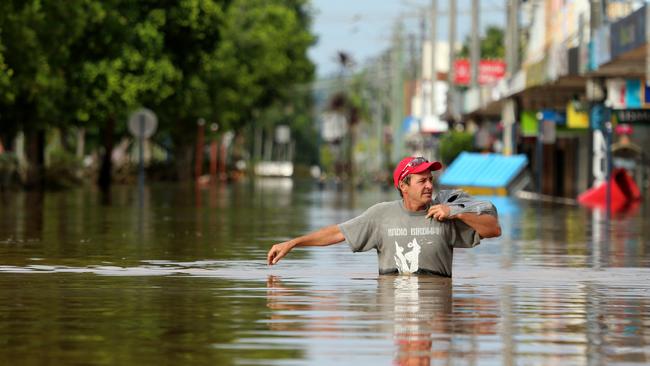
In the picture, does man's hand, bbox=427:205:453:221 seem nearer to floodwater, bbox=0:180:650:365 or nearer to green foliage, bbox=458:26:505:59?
floodwater, bbox=0:180:650:365

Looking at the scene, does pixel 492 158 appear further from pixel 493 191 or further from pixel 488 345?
pixel 488 345

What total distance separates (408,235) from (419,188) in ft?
2.24

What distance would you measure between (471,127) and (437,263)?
3913 inches

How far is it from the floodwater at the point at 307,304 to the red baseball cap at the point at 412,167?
948 millimetres

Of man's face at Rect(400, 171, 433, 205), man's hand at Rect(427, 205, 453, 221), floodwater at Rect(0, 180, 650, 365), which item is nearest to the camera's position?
floodwater at Rect(0, 180, 650, 365)

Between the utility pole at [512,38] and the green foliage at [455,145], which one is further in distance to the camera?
the green foliage at [455,145]

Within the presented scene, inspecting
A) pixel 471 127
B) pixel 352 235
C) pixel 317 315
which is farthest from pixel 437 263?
pixel 471 127

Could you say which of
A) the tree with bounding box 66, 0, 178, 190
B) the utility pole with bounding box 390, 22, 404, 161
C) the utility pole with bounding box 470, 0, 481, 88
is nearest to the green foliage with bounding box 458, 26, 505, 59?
the utility pole with bounding box 390, 22, 404, 161

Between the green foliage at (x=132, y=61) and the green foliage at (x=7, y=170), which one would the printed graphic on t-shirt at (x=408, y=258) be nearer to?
the green foliage at (x=132, y=61)

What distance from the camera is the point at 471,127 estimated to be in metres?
115

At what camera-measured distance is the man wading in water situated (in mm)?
15016

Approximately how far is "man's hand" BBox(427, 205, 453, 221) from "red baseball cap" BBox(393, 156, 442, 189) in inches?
11.7

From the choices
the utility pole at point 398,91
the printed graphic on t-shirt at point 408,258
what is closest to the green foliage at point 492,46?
the utility pole at point 398,91

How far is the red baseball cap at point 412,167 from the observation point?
15.0 meters
